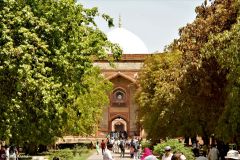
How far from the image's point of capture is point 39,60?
17203 mm

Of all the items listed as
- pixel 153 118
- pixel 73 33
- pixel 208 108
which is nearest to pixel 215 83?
pixel 208 108

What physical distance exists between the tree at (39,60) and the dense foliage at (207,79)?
4.57m

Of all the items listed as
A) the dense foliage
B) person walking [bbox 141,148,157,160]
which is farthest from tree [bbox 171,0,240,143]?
person walking [bbox 141,148,157,160]

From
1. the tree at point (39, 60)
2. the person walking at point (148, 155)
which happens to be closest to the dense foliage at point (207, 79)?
the tree at point (39, 60)

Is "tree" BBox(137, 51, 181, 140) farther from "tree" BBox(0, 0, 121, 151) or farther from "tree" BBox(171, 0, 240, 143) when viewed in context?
"tree" BBox(0, 0, 121, 151)

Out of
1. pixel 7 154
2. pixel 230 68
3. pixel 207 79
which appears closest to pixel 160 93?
pixel 207 79

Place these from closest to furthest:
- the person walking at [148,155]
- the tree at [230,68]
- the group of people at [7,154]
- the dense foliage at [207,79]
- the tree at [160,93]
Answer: the person walking at [148,155]
the tree at [230,68]
the dense foliage at [207,79]
the group of people at [7,154]
the tree at [160,93]

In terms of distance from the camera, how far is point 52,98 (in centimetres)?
1697

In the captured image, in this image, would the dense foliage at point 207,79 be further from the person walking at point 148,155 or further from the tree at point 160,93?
the person walking at point 148,155

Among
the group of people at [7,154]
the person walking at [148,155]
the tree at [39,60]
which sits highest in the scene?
the tree at [39,60]

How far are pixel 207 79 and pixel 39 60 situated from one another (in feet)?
31.3

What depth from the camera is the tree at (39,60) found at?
1630 centimetres

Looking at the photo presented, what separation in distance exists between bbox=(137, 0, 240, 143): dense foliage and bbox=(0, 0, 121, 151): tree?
4568 millimetres

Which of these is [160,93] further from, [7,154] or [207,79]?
[7,154]
